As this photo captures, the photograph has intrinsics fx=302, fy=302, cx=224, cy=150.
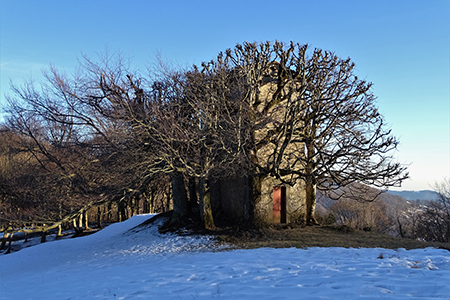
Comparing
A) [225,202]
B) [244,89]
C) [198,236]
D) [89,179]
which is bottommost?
[198,236]

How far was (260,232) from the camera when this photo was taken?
1335 centimetres

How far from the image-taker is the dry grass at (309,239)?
1095cm

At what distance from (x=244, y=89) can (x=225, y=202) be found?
271 inches

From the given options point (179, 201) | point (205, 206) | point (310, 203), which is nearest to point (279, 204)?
point (310, 203)

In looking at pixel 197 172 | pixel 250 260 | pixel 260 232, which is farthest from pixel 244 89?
pixel 250 260

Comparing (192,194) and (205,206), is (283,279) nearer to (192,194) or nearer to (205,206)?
(205,206)

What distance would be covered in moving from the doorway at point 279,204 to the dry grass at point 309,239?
1.17 m

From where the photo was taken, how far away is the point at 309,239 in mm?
12352

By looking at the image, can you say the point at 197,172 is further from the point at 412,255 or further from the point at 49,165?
the point at 49,165

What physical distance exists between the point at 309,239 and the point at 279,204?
4.30 meters

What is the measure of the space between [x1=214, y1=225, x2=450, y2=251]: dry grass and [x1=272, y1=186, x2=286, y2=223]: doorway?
1.17m

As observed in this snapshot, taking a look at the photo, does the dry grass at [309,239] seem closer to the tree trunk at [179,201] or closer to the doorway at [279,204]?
the doorway at [279,204]

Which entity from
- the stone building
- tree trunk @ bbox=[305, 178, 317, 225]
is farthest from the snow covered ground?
tree trunk @ bbox=[305, 178, 317, 225]

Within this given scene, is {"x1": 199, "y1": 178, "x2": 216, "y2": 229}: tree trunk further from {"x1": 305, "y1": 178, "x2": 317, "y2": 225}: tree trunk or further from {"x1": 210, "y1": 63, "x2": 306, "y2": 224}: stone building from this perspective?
{"x1": 305, "y1": 178, "x2": 317, "y2": 225}: tree trunk
